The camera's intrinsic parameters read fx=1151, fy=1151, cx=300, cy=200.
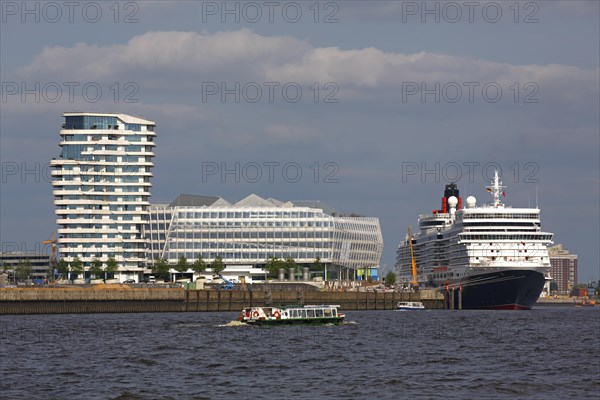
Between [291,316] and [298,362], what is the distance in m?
50.7

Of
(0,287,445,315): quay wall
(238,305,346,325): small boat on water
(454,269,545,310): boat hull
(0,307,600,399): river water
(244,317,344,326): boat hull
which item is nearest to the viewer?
(0,307,600,399): river water

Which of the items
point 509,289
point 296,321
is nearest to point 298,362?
point 296,321

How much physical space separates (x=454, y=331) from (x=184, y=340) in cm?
3021

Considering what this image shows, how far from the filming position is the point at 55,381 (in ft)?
230

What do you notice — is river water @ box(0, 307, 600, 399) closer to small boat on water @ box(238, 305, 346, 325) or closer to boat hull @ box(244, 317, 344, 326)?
boat hull @ box(244, 317, 344, 326)

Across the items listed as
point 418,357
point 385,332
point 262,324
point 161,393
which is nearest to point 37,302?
point 262,324

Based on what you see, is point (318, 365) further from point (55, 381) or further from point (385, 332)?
point (385, 332)

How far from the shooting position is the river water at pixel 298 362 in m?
65.4

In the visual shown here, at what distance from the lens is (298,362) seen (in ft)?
271

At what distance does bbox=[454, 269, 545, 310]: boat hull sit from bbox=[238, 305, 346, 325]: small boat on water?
63.6 metres

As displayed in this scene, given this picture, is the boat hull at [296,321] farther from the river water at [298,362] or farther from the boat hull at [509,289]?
the boat hull at [509,289]

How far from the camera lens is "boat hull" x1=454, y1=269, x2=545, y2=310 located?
191 meters

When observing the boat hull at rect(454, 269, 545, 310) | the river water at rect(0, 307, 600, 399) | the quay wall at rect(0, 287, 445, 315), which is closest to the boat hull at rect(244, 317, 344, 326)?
the river water at rect(0, 307, 600, 399)

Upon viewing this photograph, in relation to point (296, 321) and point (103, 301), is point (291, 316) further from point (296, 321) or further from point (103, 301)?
point (103, 301)
